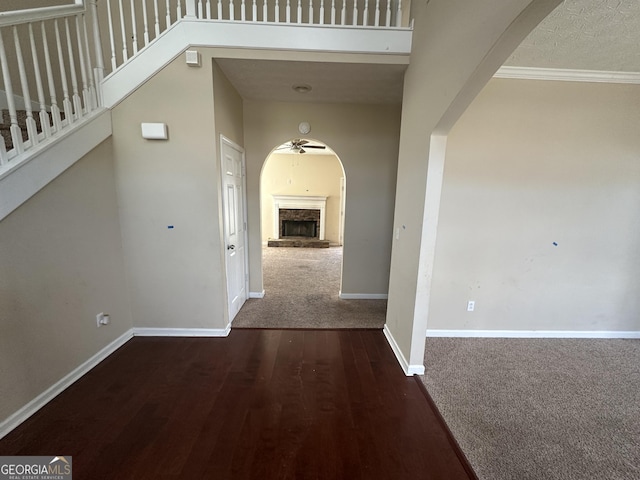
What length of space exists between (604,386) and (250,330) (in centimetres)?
313

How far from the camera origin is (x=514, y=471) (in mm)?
1419

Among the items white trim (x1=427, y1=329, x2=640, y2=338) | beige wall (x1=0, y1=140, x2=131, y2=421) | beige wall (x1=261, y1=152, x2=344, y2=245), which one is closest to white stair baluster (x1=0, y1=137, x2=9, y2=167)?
beige wall (x1=0, y1=140, x2=131, y2=421)

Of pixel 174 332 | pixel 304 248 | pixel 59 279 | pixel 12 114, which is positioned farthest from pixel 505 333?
pixel 304 248

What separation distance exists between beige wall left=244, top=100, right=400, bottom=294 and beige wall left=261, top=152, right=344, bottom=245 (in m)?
3.94

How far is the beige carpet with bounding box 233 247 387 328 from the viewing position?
303cm

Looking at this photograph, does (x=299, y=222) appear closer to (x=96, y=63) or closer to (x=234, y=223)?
(x=234, y=223)

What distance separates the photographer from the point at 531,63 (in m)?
2.20

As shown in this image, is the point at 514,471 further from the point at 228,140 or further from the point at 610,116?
the point at 228,140

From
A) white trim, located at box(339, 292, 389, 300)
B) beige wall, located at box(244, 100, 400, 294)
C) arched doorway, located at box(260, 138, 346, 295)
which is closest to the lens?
beige wall, located at box(244, 100, 400, 294)

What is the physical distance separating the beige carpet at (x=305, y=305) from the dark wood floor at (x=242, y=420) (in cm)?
56

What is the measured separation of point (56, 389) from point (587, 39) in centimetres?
456

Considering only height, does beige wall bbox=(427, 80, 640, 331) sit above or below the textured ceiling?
below

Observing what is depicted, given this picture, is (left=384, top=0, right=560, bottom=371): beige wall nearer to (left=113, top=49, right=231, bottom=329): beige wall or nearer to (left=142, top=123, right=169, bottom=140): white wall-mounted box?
(left=113, top=49, right=231, bottom=329): beige wall

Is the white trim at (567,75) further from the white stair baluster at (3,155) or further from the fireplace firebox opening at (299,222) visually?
the fireplace firebox opening at (299,222)
